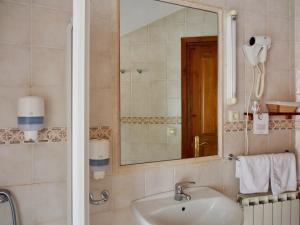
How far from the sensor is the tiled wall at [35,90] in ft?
3.14

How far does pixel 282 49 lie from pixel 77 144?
187cm

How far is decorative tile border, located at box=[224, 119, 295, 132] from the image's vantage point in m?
1.77

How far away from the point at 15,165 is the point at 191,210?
3.22 ft

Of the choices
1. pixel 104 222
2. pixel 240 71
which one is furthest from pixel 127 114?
pixel 240 71

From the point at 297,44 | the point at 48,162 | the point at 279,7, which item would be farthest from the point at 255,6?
the point at 48,162

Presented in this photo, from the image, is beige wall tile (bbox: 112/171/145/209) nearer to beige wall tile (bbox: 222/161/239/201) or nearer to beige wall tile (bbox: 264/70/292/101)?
beige wall tile (bbox: 222/161/239/201)

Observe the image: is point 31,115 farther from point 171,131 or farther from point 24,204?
point 171,131

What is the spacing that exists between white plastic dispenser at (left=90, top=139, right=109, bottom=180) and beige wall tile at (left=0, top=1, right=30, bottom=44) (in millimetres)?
556

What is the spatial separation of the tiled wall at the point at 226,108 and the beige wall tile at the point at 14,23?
39cm

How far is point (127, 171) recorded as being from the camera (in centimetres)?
142

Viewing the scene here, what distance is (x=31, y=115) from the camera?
1.03 m

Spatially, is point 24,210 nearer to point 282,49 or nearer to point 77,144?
point 77,144

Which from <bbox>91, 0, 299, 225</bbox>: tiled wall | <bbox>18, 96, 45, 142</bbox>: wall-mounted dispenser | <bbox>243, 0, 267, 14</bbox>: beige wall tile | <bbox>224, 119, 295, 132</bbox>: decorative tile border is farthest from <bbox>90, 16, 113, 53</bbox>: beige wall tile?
<bbox>243, 0, 267, 14</bbox>: beige wall tile

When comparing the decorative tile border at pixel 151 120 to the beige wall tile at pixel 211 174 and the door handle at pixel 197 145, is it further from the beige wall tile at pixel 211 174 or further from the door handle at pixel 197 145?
the beige wall tile at pixel 211 174
